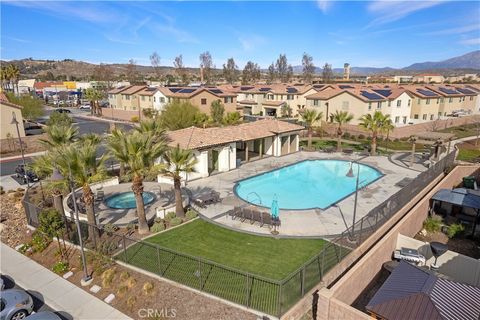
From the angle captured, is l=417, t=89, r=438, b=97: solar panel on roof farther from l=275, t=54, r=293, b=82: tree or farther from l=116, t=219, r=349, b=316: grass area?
l=275, t=54, r=293, b=82: tree

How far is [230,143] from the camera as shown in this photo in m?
31.5

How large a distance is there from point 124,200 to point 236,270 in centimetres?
1448

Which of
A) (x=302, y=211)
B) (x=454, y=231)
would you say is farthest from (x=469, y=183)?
(x=302, y=211)

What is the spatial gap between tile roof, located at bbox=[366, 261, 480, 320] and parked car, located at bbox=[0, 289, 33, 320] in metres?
13.9

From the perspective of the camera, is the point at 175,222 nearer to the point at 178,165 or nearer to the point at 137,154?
the point at 178,165

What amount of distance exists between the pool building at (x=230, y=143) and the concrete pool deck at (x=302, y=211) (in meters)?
1.28

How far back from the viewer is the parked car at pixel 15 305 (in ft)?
42.3

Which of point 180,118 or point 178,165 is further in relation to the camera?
point 180,118

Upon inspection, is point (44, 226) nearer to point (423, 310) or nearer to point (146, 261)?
point (146, 261)

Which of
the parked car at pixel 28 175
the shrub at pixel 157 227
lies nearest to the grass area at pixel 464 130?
the shrub at pixel 157 227

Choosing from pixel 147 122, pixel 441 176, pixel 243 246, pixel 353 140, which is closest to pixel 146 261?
pixel 243 246

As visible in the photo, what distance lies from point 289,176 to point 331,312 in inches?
808

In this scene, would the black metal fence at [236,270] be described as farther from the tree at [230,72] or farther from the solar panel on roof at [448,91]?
the tree at [230,72]

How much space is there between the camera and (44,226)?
17609 mm
